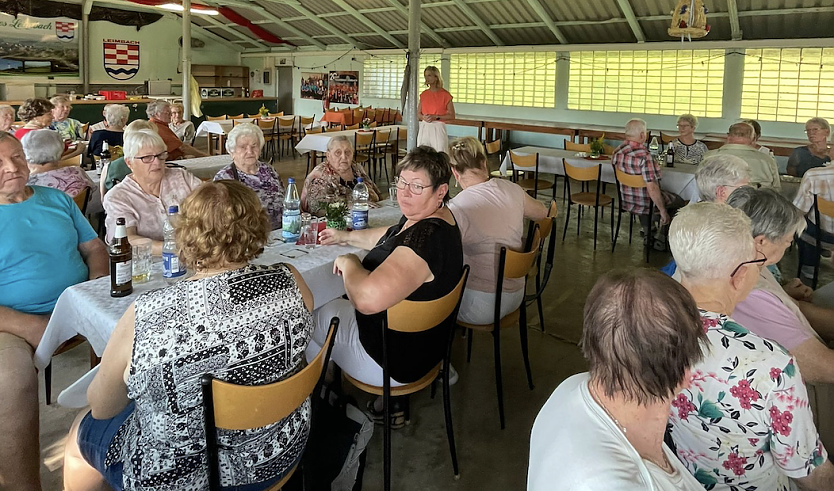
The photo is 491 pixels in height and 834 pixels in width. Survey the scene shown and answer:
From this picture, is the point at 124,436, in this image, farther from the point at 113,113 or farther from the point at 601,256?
the point at 113,113

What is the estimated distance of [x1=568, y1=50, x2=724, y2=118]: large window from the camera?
10.4 m

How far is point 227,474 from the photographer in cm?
154

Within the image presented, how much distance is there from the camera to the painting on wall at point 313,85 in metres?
17.2

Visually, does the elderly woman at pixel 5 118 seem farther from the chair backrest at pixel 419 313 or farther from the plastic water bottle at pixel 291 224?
the chair backrest at pixel 419 313

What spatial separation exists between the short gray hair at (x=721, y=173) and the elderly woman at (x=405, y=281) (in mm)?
1352

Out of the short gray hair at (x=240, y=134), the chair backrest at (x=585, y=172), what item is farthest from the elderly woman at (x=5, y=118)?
the chair backrest at (x=585, y=172)

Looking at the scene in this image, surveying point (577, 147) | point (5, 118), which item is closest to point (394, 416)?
point (5, 118)

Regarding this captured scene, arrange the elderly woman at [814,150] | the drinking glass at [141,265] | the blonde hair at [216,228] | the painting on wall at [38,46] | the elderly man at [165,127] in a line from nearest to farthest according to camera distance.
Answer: the blonde hair at [216,228], the drinking glass at [141,265], the elderly woman at [814,150], the elderly man at [165,127], the painting on wall at [38,46]

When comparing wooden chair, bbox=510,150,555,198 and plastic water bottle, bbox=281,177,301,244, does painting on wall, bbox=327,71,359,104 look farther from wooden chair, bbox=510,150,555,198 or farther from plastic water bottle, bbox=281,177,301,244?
plastic water bottle, bbox=281,177,301,244

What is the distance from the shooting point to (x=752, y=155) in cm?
455

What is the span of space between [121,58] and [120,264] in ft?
54.6

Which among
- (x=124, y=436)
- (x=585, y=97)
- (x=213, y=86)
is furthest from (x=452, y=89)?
(x=124, y=436)

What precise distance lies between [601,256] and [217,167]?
3.58 m

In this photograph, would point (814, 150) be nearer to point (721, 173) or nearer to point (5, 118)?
point (721, 173)
